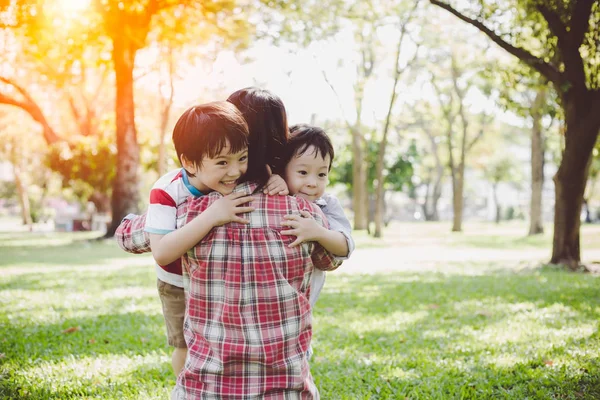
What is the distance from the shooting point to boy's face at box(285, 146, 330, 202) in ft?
7.57

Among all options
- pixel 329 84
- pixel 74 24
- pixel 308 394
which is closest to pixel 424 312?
pixel 308 394

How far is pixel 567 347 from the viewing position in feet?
15.4

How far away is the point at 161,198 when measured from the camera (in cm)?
212

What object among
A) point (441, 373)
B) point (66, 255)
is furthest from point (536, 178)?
point (441, 373)

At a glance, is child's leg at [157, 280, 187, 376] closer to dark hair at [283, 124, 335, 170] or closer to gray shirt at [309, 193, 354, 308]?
gray shirt at [309, 193, 354, 308]

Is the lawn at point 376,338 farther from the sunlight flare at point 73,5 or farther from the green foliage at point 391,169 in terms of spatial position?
the green foliage at point 391,169

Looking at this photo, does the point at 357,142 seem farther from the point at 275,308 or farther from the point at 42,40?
the point at 275,308

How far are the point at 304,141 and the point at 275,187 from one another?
0.31 meters

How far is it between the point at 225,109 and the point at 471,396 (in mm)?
2788

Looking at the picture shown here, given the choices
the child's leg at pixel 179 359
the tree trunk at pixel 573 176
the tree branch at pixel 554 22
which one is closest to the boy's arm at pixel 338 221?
the child's leg at pixel 179 359

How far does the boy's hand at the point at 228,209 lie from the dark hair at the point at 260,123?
135 millimetres

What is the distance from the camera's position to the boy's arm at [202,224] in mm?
1929

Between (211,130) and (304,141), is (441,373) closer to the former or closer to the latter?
(304,141)

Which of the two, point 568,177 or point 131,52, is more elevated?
point 131,52
